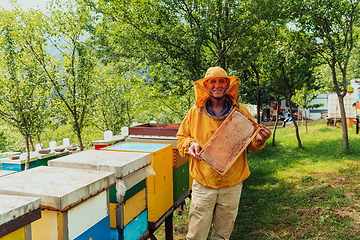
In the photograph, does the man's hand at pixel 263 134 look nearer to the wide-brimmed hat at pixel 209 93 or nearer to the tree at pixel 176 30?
the wide-brimmed hat at pixel 209 93

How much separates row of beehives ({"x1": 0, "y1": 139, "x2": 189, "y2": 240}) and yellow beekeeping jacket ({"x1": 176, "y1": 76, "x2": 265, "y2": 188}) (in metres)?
0.39

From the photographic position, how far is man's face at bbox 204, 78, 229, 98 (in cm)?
240

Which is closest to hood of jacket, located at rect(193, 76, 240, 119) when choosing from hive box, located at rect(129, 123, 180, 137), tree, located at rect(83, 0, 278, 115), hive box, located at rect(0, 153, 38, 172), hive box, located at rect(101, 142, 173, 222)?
hive box, located at rect(101, 142, 173, 222)

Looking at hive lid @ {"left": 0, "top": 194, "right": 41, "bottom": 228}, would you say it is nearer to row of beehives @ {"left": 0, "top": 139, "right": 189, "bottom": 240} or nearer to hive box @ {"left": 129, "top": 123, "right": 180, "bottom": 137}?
row of beehives @ {"left": 0, "top": 139, "right": 189, "bottom": 240}

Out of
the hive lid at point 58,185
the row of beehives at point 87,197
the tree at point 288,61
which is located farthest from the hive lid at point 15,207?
the tree at point 288,61

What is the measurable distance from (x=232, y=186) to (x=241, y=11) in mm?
4891

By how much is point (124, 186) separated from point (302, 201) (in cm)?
432

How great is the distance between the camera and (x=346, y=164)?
6.82 m

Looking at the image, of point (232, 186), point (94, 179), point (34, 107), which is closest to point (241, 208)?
point (232, 186)

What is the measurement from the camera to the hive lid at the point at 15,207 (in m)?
1.02

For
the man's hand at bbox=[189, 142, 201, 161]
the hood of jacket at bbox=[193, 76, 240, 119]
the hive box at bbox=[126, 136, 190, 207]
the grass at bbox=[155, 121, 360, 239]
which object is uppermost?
the hood of jacket at bbox=[193, 76, 240, 119]

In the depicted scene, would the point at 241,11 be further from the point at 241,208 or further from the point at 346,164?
the point at 346,164

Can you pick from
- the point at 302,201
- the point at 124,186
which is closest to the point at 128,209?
the point at 124,186

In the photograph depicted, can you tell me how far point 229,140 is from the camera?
2.13 metres
